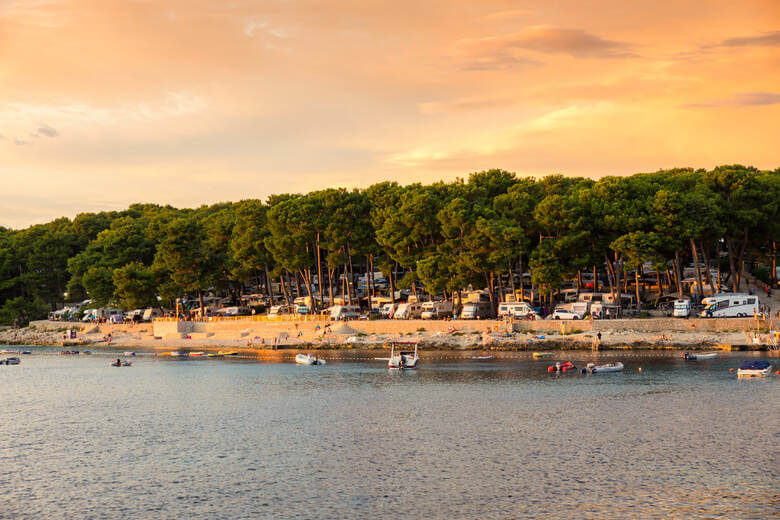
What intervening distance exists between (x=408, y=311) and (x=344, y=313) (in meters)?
9.84

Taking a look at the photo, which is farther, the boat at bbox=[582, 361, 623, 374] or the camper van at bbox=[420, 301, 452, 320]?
the camper van at bbox=[420, 301, 452, 320]

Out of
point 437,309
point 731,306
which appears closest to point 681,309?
point 731,306

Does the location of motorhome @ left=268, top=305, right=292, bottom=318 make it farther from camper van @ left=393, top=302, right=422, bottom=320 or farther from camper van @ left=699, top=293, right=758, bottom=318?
camper van @ left=699, top=293, right=758, bottom=318

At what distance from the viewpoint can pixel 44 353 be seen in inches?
4419

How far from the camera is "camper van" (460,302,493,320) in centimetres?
9594

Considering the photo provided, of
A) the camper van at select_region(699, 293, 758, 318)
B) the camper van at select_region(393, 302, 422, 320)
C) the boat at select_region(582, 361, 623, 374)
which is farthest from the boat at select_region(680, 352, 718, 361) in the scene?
the camper van at select_region(393, 302, 422, 320)

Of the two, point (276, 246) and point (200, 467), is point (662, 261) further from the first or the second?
point (200, 467)

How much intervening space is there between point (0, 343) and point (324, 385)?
10262 cm

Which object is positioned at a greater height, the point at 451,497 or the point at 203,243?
the point at 203,243

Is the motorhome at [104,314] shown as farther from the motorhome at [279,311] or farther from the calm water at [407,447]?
the calm water at [407,447]

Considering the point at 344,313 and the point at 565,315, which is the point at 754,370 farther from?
the point at 344,313

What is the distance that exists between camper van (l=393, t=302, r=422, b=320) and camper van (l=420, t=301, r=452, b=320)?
5.18 ft

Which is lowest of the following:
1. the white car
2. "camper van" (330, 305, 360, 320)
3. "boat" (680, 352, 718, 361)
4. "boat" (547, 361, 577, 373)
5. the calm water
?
the calm water

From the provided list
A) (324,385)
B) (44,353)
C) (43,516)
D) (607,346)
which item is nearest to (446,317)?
(607,346)
